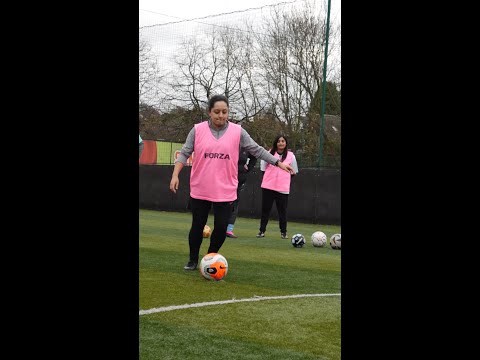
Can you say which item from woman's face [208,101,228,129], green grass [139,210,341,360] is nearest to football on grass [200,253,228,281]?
green grass [139,210,341,360]

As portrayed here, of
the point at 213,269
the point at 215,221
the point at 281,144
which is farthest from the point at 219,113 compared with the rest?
the point at 281,144

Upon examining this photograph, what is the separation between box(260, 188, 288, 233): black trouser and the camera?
1405 centimetres

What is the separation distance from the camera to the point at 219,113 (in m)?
7.89

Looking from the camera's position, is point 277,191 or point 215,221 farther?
point 277,191

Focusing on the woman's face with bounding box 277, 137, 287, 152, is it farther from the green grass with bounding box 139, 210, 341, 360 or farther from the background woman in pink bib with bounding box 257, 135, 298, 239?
the green grass with bounding box 139, 210, 341, 360

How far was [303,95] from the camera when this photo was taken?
744 inches

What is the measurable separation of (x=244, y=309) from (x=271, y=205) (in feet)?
27.9

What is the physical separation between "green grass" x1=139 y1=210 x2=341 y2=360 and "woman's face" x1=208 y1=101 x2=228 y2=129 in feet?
5.17

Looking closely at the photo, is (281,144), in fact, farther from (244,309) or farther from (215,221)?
(244,309)

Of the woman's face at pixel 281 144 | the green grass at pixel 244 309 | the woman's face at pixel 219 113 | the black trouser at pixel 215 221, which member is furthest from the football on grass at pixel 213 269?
the woman's face at pixel 281 144

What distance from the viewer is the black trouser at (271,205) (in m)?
14.1
